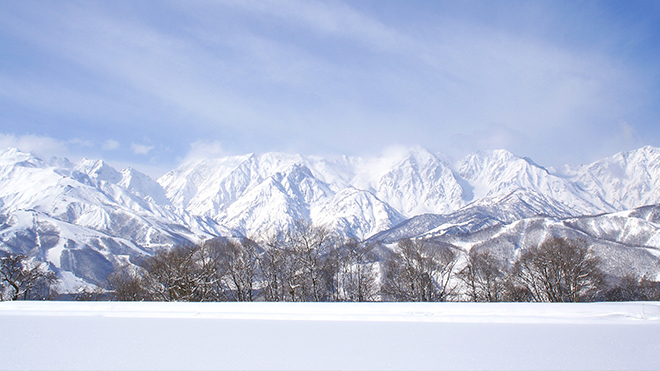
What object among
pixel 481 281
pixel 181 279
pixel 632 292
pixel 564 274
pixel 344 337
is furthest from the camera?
pixel 632 292

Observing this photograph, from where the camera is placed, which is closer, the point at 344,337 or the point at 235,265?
the point at 344,337

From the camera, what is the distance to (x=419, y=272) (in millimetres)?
35312

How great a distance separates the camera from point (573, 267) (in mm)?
33438

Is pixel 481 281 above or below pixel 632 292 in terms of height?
above

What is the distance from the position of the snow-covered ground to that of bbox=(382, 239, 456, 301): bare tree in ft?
71.6

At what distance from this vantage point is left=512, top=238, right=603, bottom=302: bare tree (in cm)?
3331

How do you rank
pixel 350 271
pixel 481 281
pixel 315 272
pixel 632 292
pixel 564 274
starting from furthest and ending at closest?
pixel 632 292 < pixel 350 271 < pixel 481 281 < pixel 564 274 < pixel 315 272

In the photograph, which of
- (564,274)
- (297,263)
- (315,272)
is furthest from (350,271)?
(564,274)

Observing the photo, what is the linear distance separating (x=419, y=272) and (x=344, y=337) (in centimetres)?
2674

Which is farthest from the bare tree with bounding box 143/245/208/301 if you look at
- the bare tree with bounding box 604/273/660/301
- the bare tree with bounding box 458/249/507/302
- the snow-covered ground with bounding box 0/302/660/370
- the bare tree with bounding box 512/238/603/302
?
the bare tree with bounding box 604/273/660/301

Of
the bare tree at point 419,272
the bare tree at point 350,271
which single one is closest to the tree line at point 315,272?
the bare tree at point 419,272

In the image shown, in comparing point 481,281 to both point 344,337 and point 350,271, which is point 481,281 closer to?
point 350,271

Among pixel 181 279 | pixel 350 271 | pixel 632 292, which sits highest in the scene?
pixel 181 279

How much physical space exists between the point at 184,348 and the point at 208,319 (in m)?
4.39
